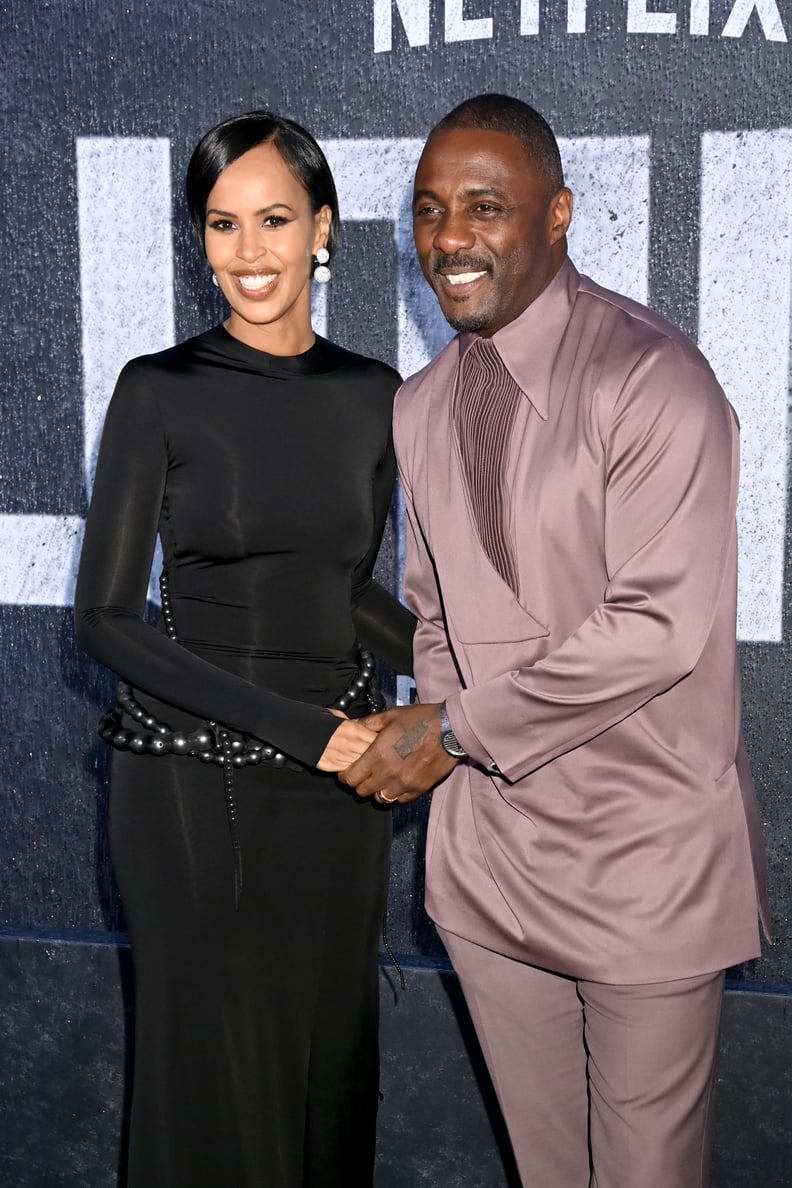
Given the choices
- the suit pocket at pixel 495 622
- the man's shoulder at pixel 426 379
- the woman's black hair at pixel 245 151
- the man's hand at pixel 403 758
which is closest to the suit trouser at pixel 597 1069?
the man's hand at pixel 403 758

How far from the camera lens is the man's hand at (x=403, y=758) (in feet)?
6.70

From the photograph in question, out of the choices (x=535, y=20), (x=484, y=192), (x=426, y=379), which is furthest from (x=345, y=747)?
(x=535, y=20)

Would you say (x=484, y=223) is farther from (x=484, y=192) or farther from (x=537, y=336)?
(x=537, y=336)

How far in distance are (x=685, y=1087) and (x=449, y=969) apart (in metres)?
1.02

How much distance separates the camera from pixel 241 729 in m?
2.14

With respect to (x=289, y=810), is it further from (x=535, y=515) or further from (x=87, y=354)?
(x=87, y=354)

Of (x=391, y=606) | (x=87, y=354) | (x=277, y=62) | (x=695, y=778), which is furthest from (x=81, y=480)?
(x=695, y=778)

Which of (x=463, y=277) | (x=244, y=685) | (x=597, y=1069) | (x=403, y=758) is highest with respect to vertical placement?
(x=463, y=277)

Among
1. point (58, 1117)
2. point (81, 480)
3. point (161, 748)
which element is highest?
point (81, 480)

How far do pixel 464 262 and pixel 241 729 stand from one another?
79cm

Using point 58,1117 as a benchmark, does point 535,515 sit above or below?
above

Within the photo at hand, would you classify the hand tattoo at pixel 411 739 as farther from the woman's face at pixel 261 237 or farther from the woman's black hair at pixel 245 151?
the woman's black hair at pixel 245 151

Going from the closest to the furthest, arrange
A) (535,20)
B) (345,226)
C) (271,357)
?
(271,357), (535,20), (345,226)

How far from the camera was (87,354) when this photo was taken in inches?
139
